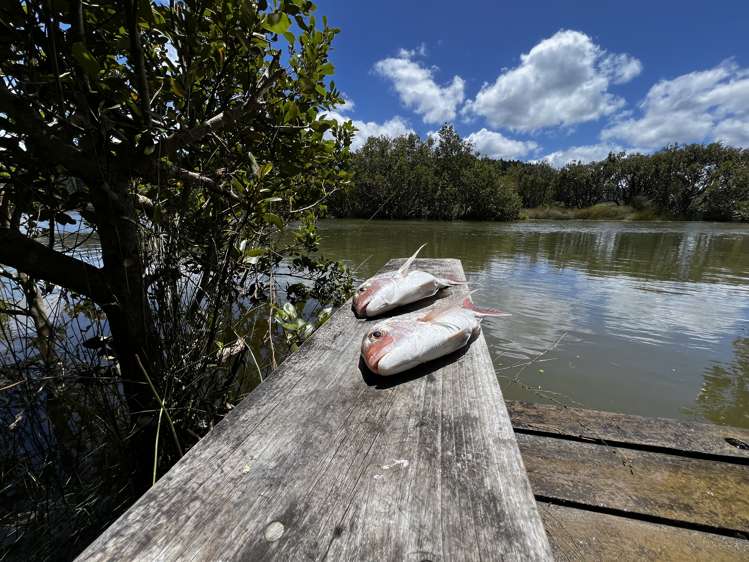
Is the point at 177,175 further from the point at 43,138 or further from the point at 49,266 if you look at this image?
the point at 49,266

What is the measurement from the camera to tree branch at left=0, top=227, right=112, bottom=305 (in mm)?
1522

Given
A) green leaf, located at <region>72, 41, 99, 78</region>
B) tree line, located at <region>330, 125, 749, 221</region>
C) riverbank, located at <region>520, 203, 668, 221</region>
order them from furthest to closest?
riverbank, located at <region>520, 203, 668, 221</region>, tree line, located at <region>330, 125, 749, 221</region>, green leaf, located at <region>72, 41, 99, 78</region>

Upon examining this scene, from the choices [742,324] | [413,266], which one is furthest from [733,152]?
[413,266]

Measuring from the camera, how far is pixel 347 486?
0.89 meters

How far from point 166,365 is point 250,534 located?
5.14 feet

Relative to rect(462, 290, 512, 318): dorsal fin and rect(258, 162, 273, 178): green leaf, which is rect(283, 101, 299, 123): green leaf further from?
rect(462, 290, 512, 318): dorsal fin

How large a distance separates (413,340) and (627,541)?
1.24 metres

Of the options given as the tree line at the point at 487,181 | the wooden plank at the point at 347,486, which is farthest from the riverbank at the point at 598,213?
the wooden plank at the point at 347,486

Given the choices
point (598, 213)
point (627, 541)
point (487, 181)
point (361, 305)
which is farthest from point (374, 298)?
point (598, 213)

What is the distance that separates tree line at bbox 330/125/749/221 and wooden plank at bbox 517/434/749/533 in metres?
39.3

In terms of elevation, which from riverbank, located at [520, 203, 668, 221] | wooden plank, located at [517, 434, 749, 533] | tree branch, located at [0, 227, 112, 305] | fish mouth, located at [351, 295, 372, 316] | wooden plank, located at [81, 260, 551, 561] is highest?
tree branch, located at [0, 227, 112, 305]

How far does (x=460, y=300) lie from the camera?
7.83ft

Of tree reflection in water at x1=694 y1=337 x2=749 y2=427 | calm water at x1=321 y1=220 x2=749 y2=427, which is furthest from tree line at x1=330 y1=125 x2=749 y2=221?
tree reflection in water at x1=694 y1=337 x2=749 y2=427

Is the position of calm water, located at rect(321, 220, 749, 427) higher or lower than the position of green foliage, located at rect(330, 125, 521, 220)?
lower
